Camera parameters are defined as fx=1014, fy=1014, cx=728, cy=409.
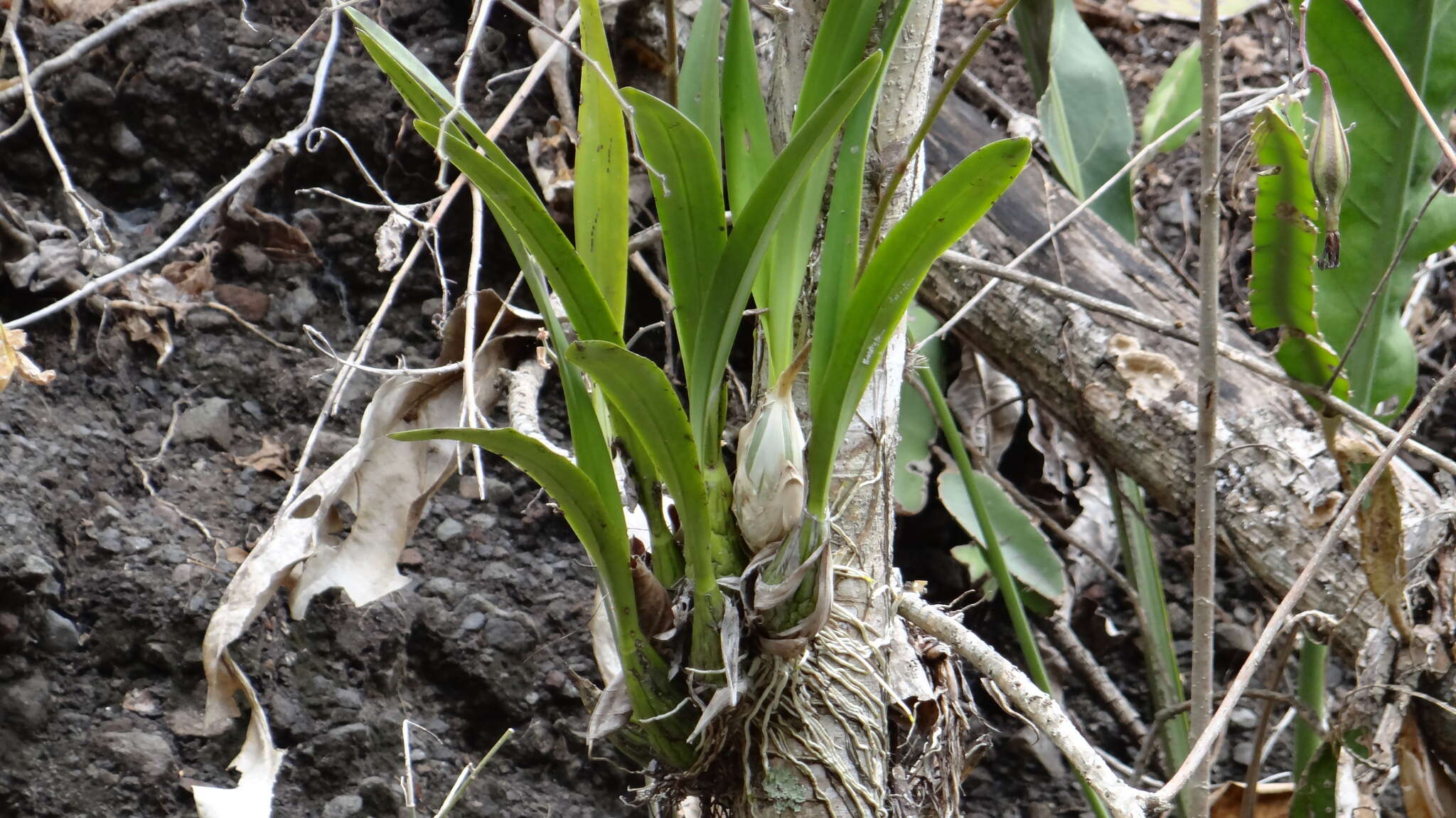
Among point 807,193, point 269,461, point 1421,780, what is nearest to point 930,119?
point 807,193

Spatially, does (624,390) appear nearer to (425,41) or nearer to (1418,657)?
(1418,657)

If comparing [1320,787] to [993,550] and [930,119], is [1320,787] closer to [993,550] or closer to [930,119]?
[993,550]

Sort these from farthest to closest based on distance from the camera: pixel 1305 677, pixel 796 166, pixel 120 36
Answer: pixel 120 36, pixel 1305 677, pixel 796 166

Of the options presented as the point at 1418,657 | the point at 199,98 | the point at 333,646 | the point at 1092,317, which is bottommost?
the point at 333,646

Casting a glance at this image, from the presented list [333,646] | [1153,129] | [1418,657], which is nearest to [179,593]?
[333,646]

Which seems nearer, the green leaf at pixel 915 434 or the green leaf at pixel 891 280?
the green leaf at pixel 891 280

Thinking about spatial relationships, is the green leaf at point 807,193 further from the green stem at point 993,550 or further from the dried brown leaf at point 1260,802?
the dried brown leaf at point 1260,802

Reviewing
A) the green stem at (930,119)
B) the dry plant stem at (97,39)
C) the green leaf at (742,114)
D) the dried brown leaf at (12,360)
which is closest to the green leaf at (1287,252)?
the green stem at (930,119)

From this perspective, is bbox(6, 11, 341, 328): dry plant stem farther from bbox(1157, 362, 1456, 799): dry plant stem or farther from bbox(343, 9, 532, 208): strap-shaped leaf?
bbox(1157, 362, 1456, 799): dry plant stem
